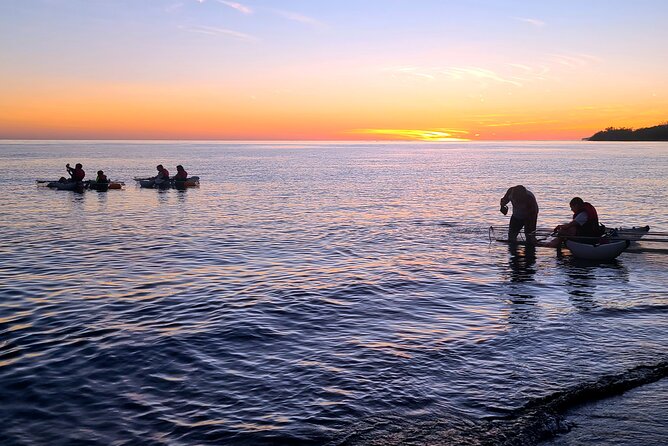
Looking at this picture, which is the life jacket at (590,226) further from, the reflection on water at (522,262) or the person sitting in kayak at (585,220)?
the reflection on water at (522,262)

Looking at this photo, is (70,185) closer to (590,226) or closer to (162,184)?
(162,184)

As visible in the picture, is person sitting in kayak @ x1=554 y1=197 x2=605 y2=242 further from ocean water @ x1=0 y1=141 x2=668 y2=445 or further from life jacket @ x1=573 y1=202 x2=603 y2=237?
ocean water @ x1=0 y1=141 x2=668 y2=445

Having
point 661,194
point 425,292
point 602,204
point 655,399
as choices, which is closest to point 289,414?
point 655,399

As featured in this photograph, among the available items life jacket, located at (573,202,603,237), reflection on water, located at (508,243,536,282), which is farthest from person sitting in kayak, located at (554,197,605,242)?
reflection on water, located at (508,243,536,282)

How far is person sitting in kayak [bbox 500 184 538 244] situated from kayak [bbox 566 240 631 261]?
2.62 m

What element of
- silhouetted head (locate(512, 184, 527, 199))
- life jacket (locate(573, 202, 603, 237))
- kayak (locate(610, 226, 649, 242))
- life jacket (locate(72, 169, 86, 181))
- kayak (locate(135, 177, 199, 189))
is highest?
life jacket (locate(72, 169, 86, 181))

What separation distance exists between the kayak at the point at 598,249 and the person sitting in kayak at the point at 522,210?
2622 millimetres

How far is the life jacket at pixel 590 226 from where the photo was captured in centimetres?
2078

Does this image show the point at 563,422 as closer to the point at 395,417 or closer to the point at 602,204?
the point at 395,417

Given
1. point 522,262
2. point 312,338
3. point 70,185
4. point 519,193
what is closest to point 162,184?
point 70,185

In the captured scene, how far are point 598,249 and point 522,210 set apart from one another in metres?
3.95

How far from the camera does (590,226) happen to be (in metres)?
21.0

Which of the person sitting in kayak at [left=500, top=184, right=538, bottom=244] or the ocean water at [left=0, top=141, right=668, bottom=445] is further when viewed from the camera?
the person sitting in kayak at [left=500, top=184, right=538, bottom=244]

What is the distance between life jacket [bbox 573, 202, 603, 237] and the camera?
2078cm
